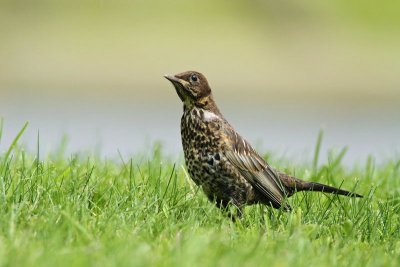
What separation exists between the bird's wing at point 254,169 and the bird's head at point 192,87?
29 centimetres

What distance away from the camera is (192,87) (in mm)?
6996

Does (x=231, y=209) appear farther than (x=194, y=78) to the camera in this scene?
No

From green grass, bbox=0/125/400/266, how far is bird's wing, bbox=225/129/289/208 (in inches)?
4.4

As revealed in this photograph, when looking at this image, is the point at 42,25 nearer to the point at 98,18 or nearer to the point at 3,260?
the point at 98,18

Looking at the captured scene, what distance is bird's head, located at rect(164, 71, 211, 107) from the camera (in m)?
6.98

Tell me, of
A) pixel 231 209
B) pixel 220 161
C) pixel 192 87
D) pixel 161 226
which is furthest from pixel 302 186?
pixel 161 226

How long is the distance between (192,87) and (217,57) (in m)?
17.1

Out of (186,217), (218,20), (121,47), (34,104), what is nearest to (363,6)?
(218,20)

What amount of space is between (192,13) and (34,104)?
6.16 m

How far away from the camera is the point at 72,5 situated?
81.9ft

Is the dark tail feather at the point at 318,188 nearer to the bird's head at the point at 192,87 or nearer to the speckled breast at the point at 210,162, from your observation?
the speckled breast at the point at 210,162

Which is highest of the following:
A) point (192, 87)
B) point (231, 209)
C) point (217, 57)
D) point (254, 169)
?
point (192, 87)

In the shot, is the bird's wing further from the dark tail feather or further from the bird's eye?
the bird's eye

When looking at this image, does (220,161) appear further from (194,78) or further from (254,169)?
(194,78)
